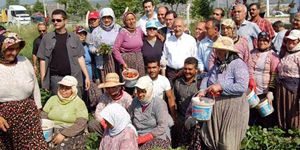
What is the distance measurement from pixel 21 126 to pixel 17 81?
499 millimetres

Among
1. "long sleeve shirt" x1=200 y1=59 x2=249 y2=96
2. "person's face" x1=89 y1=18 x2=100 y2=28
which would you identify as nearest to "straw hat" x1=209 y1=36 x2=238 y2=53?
"long sleeve shirt" x1=200 y1=59 x2=249 y2=96

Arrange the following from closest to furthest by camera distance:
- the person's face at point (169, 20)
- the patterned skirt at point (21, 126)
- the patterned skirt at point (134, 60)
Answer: the patterned skirt at point (21, 126)
the patterned skirt at point (134, 60)
the person's face at point (169, 20)

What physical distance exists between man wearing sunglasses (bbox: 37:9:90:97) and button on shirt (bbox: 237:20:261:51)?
7.81 feet

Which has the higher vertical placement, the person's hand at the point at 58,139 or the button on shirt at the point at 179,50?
the button on shirt at the point at 179,50

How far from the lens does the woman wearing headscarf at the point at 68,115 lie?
16.4 feet

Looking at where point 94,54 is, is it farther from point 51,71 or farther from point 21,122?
point 21,122

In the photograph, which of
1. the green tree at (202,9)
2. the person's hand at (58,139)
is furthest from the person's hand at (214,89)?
the green tree at (202,9)

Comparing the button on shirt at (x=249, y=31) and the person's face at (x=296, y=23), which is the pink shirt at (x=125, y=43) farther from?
the person's face at (x=296, y=23)

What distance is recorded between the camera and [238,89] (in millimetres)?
4281

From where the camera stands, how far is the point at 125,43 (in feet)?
20.2

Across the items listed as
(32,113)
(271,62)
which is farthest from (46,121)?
(271,62)

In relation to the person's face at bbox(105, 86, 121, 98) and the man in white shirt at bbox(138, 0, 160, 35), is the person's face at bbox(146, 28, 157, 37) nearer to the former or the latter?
the man in white shirt at bbox(138, 0, 160, 35)

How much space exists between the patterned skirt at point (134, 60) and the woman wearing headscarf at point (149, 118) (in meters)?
1.22

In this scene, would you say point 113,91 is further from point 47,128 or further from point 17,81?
point 17,81
